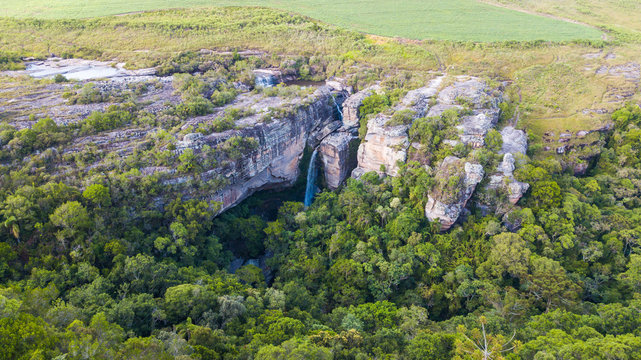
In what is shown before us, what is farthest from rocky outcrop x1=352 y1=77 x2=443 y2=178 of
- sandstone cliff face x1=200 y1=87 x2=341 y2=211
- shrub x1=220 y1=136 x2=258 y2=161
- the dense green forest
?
shrub x1=220 y1=136 x2=258 y2=161

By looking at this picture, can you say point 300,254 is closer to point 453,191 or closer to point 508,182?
point 453,191

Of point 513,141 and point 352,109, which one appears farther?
point 352,109

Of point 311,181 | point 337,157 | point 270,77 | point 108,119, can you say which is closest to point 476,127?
point 337,157

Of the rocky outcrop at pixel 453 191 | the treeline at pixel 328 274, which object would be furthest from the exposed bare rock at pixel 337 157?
the rocky outcrop at pixel 453 191

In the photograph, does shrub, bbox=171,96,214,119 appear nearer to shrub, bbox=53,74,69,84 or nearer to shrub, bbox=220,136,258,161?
shrub, bbox=220,136,258,161

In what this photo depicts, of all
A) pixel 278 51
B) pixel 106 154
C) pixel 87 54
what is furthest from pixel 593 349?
pixel 87 54
